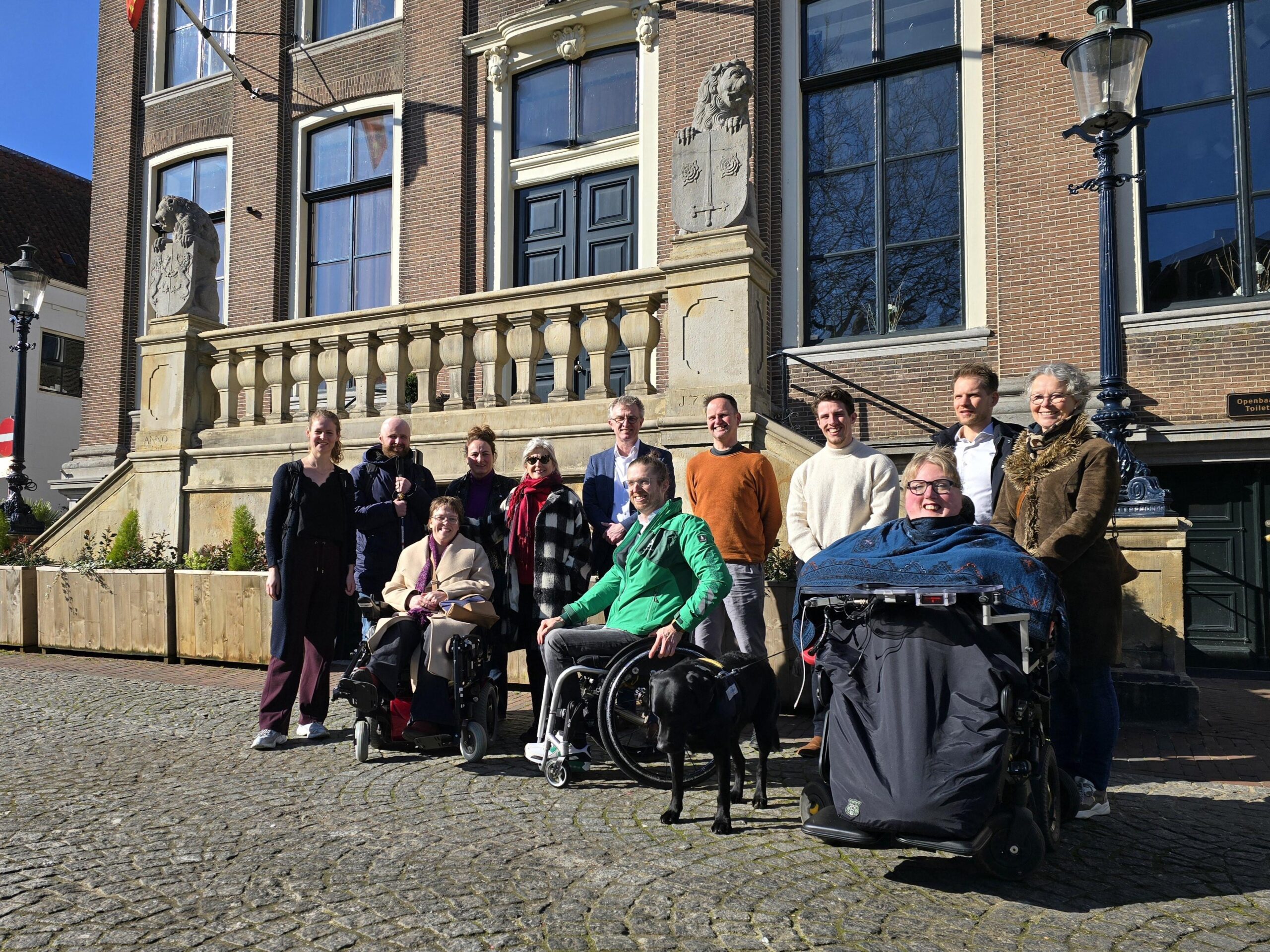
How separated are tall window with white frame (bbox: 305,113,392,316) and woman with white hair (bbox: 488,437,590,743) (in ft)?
29.3

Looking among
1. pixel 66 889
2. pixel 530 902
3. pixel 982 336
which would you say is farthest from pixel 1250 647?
pixel 66 889

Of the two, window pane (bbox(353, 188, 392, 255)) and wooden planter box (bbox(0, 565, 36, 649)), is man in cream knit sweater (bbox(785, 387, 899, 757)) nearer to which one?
wooden planter box (bbox(0, 565, 36, 649))

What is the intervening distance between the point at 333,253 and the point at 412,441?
6811mm

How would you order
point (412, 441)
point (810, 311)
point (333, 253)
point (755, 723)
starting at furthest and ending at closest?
point (333, 253)
point (810, 311)
point (412, 441)
point (755, 723)

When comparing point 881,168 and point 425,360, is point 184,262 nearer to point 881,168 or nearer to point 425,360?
point 425,360

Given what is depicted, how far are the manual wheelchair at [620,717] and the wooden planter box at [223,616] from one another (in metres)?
4.55

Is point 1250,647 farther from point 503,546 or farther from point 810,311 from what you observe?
point 503,546

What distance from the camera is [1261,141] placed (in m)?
9.33

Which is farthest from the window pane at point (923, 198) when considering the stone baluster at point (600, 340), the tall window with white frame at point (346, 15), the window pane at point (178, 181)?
the window pane at point (178, 181)

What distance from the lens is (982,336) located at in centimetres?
1004

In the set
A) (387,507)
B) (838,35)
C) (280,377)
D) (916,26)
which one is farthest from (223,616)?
(916,26)

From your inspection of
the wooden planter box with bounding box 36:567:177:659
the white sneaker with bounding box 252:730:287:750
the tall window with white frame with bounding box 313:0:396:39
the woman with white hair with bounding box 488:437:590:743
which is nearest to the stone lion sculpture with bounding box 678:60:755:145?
the woman with white hair with bounding box 488:437:590:743

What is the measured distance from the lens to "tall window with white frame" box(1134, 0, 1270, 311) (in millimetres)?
9305

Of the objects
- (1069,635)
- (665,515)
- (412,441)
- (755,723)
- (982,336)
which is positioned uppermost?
(982,336)
